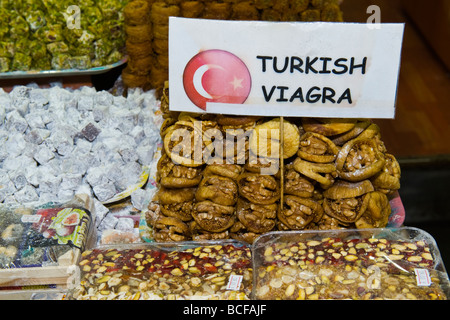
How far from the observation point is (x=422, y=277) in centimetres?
163

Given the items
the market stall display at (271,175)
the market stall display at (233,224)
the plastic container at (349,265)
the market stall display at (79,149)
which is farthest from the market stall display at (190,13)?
the plastic container at (349,265)

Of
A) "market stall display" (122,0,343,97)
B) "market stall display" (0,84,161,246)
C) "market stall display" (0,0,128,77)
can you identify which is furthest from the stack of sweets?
"market stall display" (0,84,161,246)

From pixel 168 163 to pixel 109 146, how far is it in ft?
2.77

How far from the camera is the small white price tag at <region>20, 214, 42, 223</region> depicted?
200cm

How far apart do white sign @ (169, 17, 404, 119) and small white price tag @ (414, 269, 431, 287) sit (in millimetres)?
561

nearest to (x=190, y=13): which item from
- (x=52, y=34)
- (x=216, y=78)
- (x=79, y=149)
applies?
(x=52, y=34)

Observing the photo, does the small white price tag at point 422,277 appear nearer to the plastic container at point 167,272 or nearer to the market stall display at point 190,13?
the plastic container at point 167,272

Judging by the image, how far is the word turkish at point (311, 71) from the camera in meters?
1.74

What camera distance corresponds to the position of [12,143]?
2668mm

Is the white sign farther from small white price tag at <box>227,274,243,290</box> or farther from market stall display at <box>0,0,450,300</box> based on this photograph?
small white price tag at <box>227,274,243,290</box>

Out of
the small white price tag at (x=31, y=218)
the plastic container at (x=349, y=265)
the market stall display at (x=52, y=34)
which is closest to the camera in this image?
the plastic container at (x=349, y=265)

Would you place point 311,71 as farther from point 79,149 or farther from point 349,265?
point 79,149

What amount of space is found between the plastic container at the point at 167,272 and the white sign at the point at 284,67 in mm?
535

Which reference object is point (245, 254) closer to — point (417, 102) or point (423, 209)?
point (423, 209)
